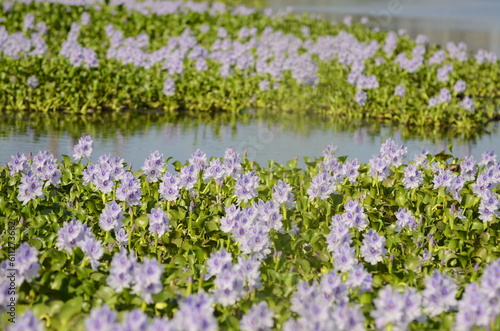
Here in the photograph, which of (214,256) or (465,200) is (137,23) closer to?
(465,200)

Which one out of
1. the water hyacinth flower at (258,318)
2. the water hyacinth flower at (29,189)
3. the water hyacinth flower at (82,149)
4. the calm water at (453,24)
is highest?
the calm water at (453,24)

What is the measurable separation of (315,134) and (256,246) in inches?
220

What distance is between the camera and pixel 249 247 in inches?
187

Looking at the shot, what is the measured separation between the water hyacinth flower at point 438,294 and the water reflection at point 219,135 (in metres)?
4.30

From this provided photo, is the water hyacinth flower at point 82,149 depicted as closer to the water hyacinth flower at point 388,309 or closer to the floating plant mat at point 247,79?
the water hyacinth flower at point 388,309

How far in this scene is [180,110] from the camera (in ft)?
38.4

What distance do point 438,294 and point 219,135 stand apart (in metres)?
6.06

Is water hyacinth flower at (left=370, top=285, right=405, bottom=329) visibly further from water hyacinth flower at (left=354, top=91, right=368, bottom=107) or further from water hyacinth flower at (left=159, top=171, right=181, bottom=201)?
water hyacinth flower at (left=354, top=91, right=368, bottom=107)

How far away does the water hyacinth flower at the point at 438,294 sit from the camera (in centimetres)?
404

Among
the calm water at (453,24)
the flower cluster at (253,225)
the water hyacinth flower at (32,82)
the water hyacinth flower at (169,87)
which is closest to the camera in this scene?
the flower cluster at (253,225)

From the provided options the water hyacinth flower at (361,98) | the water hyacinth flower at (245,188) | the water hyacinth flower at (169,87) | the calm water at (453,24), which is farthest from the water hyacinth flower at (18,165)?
the calm water at (453,24)

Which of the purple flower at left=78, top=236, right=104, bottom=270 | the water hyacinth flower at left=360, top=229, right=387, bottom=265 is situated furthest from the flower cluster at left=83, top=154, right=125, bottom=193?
the water hyacinth flower at left=360, top=229, right=387, bottom=265

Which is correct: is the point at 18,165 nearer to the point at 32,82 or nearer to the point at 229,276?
the point at 229,276

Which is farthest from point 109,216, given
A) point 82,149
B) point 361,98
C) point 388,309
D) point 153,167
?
point 361,98
